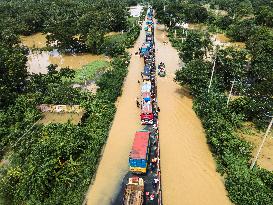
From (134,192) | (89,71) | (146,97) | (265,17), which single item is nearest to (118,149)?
(134,192)

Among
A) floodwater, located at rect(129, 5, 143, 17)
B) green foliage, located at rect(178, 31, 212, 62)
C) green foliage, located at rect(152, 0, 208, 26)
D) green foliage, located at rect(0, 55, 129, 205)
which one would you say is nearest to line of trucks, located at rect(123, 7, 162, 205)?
green foliage, located at rect(0, 55, 129, 205)

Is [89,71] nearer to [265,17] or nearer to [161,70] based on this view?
[161,70]

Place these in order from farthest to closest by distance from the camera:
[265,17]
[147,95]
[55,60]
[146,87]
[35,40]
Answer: [265,17] → [35,40] → [55,60] → [146,87] → [147,95]

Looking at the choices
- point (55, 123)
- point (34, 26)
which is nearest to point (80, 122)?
point (55, 123)

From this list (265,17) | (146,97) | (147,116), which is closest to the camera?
(147,116)

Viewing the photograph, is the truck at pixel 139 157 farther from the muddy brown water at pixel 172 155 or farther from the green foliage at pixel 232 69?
the green foliage at pixel 232 69

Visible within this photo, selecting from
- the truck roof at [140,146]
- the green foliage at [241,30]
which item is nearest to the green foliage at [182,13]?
the green foliage at [241,30]

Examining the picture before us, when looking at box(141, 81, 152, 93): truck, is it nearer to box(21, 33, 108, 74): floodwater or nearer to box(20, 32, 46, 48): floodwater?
box(21, 33, 108, 74): floodwater
